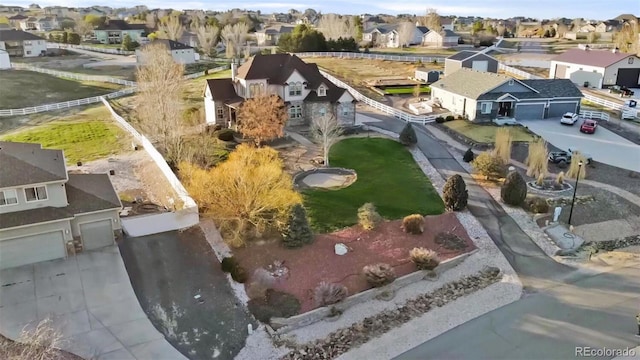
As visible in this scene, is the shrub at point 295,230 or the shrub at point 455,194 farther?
the shrub at point 455,194

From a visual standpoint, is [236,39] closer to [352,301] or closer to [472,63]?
[472,63]

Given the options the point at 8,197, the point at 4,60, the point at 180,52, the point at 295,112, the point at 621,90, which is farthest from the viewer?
the point at 180,52

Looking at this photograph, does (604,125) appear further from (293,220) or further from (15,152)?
(15,152)

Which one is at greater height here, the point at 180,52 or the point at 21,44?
the point at 21,44

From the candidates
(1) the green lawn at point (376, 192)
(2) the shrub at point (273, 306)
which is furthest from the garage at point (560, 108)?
(2) the shrub at point (273, 306)

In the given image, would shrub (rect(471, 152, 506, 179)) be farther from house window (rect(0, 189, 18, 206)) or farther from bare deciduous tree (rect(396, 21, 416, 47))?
bare deciduous tree (rect(396, 21, 416, 47))

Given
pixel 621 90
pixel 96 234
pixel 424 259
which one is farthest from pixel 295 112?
pixel 621 90

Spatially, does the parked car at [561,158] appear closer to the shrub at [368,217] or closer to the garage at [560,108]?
the garage at [560,108]
